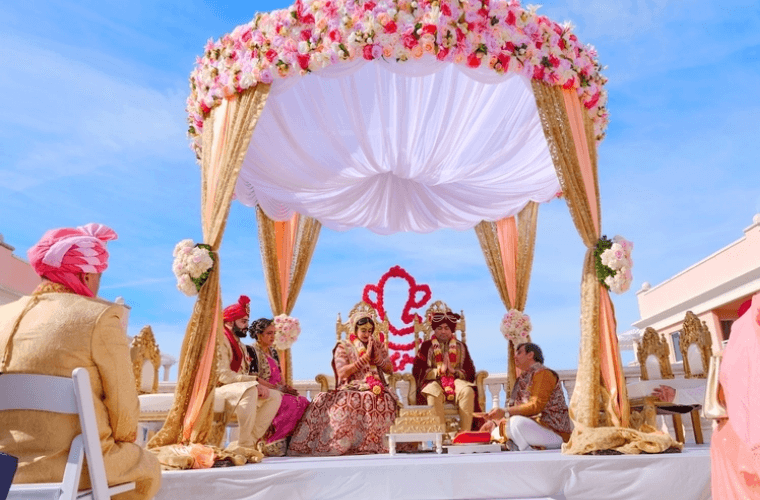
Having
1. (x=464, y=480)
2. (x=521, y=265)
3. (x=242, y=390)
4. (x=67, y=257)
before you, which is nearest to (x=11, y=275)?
(x=242, y=390)

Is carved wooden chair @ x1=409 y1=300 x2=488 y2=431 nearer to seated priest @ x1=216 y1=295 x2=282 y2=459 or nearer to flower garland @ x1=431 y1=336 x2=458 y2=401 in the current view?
flower garland @ x1=431 y1=336 x2=458 y2=401

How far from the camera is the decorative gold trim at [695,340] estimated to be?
6102mm

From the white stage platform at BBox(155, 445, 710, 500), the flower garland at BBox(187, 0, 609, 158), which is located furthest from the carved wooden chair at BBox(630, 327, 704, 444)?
the flower garland at BBox(187, 0, 609, 158)

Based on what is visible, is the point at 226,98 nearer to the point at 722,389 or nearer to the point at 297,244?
the point at 297,244

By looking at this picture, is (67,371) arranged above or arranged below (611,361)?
below

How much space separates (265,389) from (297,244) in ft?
9.34

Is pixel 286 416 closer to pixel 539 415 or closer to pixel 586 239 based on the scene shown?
pixel 539 415

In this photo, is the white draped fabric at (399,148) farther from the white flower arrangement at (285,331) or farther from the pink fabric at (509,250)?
the white flower arrangement at (285,331)

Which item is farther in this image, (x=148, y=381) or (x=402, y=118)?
(x=402, y=118)

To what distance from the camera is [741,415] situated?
7.38ft

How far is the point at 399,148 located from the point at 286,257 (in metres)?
Result: 2.31

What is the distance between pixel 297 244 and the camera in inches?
303

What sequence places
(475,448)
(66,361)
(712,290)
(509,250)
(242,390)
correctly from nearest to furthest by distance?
(66,361) → (242,390) → (475,448) → (509,250) → (712,290)

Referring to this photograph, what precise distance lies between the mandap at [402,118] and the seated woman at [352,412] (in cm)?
114
